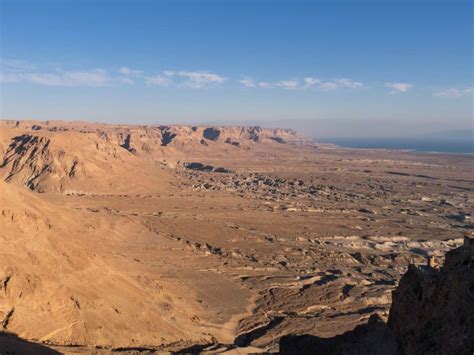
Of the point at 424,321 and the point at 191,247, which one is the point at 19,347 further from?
the point at 191,247

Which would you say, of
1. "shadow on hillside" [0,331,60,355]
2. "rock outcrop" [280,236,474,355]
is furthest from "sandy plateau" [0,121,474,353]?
"rock outcrop" [280,236,474,355]

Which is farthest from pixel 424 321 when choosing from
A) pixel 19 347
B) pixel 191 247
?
pixel 191 247

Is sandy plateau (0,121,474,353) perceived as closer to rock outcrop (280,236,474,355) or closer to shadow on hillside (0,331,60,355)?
shadow on hillside (0,331,60,355)

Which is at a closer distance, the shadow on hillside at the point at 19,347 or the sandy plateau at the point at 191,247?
the shadow on hillside at the point at 19,347

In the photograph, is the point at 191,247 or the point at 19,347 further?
the point at 191,247

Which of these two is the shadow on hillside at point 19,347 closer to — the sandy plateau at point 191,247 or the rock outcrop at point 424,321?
the sandy plateau at point 191,247

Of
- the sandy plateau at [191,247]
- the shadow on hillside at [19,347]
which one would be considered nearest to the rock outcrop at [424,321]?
the sandy plateau at [191,247]
